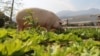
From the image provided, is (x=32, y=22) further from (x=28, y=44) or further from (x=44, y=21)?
(x=44, y=21)

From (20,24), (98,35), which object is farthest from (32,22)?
(20,24)

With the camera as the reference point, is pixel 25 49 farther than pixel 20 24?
No

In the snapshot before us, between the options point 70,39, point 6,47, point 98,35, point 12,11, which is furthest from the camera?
point 12,11

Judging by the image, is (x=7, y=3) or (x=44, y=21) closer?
(x=44, y=21)

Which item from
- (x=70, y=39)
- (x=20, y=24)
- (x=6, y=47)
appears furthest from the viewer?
(x=20, y=24)

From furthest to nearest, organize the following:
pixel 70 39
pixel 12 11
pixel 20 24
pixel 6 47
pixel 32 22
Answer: pixel 12 11 < pixel 20 24 < pixel 32 22 < pixel 70 39 < pixel 6 47

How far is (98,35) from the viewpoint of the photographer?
8.84m

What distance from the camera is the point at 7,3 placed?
31234 mm

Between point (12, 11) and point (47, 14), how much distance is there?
1748 centimetres

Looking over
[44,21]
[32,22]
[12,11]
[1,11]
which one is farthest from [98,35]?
[12,11]

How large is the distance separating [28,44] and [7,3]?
3029cm

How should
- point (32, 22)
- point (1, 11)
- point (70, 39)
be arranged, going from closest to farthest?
point (70, 39)
point (32, 22)
point (1, 11)

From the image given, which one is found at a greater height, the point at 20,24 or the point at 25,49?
the point at 25,49

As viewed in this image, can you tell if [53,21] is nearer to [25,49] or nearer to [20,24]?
[20,24]
